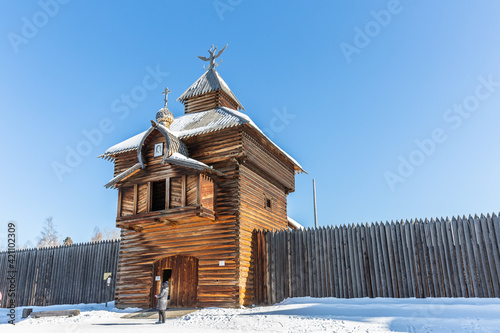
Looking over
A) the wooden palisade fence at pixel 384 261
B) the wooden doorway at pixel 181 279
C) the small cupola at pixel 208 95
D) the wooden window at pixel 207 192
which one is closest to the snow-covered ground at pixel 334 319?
the wooden palisade fence at pixel 384 261

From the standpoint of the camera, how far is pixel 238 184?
17.9 metres

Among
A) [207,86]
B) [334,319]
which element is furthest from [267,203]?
[334,319]

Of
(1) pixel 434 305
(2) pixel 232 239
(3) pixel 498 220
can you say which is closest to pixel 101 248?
(2) pixel 232 239

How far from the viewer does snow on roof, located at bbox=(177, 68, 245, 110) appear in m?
23.2

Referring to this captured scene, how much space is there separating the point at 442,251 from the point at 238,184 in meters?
8.59

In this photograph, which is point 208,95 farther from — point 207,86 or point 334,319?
point 334,319

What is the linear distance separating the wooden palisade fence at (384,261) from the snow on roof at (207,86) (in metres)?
9.87

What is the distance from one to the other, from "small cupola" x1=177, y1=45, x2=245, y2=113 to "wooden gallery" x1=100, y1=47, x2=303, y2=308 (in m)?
2.58

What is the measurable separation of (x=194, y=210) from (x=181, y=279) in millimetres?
3610

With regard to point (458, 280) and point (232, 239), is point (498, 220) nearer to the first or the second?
point (458, 280)

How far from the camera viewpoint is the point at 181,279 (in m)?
17.8

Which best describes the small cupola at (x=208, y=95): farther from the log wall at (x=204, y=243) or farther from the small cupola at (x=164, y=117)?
the log wall at (x=204, y=243)

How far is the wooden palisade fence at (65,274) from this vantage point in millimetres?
21281

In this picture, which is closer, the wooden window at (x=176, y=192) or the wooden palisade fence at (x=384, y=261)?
the wooden palisade fence at (x=384, y=261)
